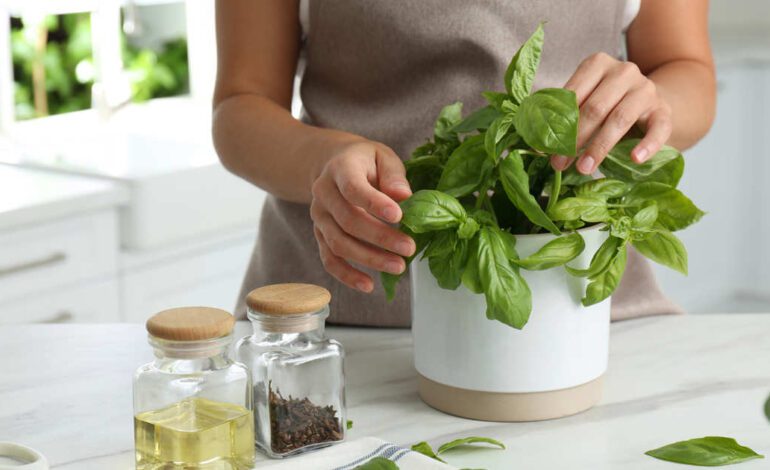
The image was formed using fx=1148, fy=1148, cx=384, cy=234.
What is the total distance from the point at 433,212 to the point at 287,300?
4.8 inches

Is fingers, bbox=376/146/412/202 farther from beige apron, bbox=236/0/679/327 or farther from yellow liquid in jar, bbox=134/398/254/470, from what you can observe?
beige apron, bbox=236/0/679/327

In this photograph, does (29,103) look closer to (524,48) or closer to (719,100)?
(719,100)

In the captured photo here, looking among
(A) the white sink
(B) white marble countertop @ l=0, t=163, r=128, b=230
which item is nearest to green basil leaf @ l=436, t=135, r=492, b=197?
(B) white marble countertop @ l=0, t=163, r=128, b=230

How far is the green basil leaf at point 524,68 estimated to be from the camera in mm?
856

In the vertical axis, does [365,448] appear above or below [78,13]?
below

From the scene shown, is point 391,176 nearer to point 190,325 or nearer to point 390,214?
point 390,214

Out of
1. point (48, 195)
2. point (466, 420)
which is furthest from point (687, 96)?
point (48, 195)

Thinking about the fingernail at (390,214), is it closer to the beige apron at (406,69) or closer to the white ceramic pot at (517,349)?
the white ceramic pot at (517,349)

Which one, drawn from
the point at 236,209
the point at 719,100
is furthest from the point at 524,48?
the point at 719,100

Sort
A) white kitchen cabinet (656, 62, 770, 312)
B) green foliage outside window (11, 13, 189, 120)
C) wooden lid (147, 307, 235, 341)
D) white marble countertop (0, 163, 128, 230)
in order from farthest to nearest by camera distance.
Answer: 1. white kitchen cabinet (656, 62, 770, 312)
2. green foliage outside window (11, 13, 189, 120)
3. white marble countertop (0, 163, 128, 230)
4. wooden lid (147, 307, 235, 341)

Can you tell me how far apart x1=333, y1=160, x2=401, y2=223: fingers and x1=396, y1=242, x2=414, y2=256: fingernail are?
23mm

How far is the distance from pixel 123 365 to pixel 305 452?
0.94ft

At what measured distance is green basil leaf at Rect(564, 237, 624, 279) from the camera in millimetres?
861

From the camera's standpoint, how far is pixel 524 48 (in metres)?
0.86
